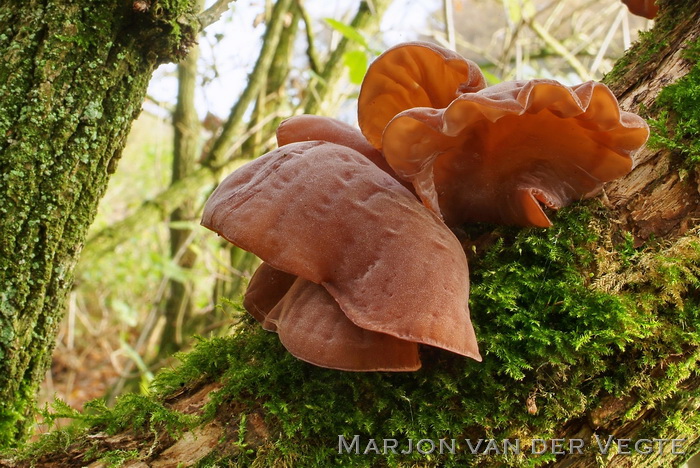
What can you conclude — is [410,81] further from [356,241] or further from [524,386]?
[524,386]

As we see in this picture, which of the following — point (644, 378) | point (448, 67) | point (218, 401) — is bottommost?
point (218, 401)

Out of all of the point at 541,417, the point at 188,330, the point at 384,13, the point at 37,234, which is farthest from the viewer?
the point at 188,330

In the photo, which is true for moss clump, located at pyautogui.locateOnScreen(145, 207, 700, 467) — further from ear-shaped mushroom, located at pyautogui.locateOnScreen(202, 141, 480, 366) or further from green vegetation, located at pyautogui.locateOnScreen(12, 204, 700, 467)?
ear-shaped mushroom, located at pyautogui.locateOnScreen(202, 141, 480, 366)

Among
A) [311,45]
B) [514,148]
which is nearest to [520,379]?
[514,148]

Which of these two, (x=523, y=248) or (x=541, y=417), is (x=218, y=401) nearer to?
(x=541, y=417)

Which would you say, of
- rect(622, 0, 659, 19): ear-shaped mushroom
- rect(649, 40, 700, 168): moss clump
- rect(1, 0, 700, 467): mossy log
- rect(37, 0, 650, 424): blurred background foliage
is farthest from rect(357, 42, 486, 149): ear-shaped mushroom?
rect(37, 0, 650, 424): blurred background foliage

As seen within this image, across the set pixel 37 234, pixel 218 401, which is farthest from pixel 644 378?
pixel 37 234
